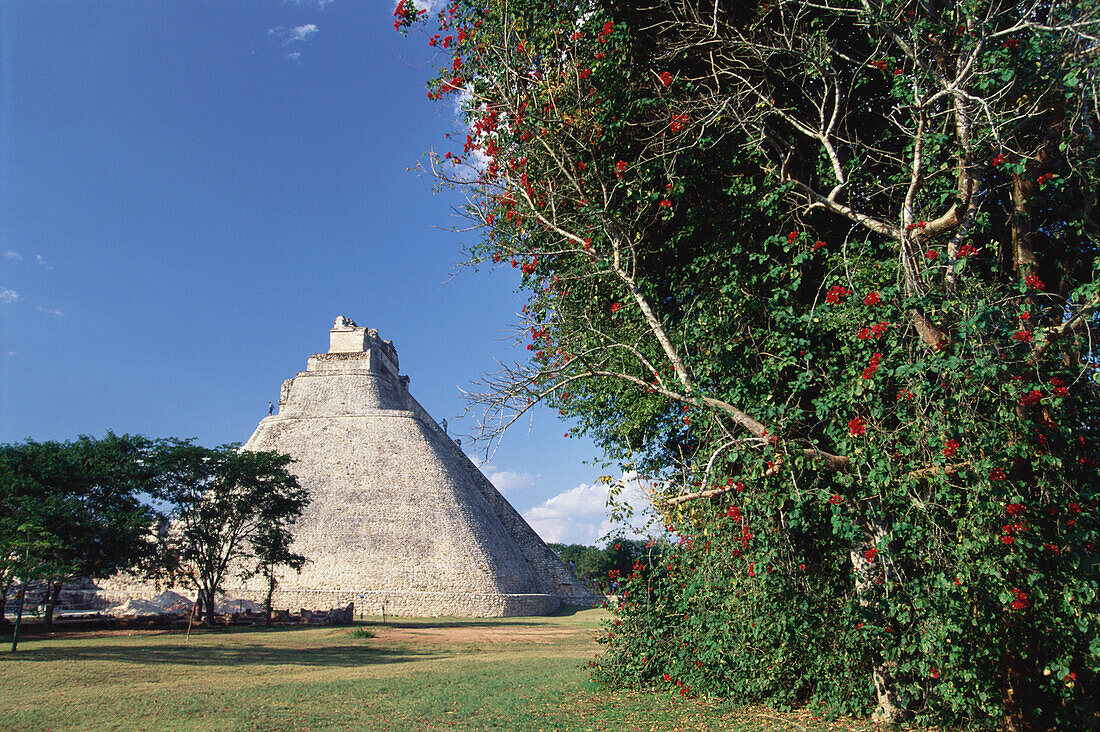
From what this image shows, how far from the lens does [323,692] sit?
815cm

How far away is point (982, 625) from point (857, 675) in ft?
4.11

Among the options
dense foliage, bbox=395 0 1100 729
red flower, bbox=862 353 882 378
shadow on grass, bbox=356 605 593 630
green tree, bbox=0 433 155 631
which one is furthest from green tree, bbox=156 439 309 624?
red flower, bbox=862 353 882 378

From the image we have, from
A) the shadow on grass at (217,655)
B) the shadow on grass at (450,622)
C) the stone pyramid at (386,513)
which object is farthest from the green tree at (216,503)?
the shadow on grass at (217,655)

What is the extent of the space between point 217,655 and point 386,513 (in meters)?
21.4

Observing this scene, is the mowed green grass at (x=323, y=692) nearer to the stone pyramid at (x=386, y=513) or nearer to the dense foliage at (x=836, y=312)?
the dense foliage at (x=836, y=312)

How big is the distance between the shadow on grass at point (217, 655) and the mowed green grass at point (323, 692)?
3 centimetres

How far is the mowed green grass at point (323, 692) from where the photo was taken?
19.8ft

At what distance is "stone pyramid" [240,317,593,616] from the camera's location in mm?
29828

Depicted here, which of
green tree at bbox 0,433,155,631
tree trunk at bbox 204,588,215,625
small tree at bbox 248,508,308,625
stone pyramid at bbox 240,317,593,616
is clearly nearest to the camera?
green tree at bbox 0,433,155,631

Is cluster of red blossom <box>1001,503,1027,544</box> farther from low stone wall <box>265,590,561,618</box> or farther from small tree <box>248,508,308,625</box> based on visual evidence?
low stone wall <box>265,590,561,618</box>

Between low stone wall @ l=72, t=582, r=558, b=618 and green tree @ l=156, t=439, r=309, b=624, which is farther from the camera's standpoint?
low stone wall @ l=72, t=582, r=558, b=618

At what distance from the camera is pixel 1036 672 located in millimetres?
5121

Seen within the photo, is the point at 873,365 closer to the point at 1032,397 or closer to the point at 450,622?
the point at 1032,397

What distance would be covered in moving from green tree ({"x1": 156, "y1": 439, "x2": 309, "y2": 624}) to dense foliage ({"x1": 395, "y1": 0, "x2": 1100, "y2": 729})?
18.7 metres
